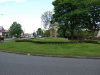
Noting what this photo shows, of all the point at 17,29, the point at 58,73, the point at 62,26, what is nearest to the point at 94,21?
the point at 62,26

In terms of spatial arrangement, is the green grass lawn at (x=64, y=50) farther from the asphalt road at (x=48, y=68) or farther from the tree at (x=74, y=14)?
the tree at (x=74, y=14)

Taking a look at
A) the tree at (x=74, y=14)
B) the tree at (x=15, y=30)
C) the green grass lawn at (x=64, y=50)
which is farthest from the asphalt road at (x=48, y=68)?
the tree at (x=15, y=30)

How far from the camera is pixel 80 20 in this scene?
203 ft

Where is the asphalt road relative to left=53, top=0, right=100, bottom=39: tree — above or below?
below

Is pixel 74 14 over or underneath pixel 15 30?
over

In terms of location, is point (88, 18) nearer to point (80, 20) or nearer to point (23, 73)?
point (80, 20)

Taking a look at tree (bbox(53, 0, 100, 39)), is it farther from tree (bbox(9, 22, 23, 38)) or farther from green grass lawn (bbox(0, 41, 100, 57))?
tree (bbox(9, 22, 23, 38))

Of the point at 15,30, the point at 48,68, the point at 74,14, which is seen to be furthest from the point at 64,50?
the point at 15,30

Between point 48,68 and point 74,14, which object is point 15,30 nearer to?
point 74,14

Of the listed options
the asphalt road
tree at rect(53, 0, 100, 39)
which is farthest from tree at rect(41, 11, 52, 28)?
the asphalt road

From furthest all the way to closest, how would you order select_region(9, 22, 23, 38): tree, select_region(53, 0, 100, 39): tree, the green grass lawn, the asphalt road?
1. select_region(9, 22, 23, 38): tree
2. select_region(53, 0, 100, 39): tree
3. the green grass lawn
4. the asphalt road

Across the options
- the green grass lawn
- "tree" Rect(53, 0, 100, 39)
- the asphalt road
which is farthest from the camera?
"tree" Rect(53, 0, 100, 39)

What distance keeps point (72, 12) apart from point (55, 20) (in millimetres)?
6404

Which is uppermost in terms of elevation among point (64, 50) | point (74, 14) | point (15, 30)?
point (74, 14)
